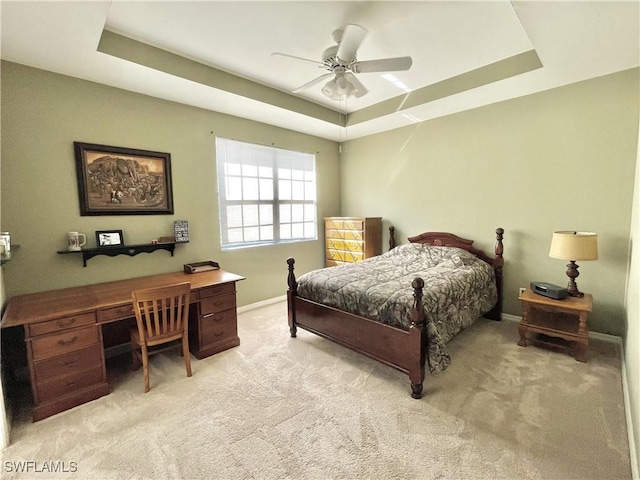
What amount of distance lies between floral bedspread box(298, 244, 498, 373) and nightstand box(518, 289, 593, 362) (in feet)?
1.45

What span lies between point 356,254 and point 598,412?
3069mm

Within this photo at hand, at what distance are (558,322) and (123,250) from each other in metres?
4.41

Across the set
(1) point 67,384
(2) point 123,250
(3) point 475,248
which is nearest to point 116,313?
(1) point 67,384

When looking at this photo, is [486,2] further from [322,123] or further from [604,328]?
[604,328]

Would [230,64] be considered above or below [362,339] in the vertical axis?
above

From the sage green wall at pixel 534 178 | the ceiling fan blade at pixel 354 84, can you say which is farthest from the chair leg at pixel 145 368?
the sage green wall at pixel 534 178

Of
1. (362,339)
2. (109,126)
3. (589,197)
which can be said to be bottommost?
(362,339)

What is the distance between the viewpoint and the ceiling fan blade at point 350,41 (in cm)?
191

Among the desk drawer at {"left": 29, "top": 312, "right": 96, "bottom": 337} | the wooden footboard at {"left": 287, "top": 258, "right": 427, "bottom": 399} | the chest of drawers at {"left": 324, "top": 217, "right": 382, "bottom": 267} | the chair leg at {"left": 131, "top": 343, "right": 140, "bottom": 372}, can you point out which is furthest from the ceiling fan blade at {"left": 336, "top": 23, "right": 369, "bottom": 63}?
the chair leg at {"left": 131, "top": 343, "right": 140, "bottom": 372}

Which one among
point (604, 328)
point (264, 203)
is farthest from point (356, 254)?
point (604, 328)

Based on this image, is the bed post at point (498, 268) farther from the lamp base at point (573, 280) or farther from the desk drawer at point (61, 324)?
the desk drawer at point (61, 324)

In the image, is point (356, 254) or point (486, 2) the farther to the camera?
point (356, 254)

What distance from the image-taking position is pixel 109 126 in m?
2.81

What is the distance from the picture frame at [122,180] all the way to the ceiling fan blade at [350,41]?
7.23 feet
